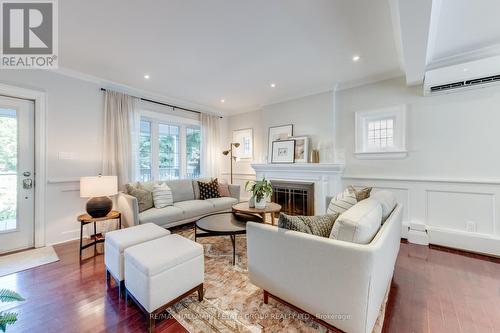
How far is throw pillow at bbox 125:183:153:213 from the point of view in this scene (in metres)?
3.21

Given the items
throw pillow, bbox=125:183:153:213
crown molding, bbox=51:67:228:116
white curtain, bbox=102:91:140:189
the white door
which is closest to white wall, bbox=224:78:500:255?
crown molding, bbox=51:67:228:116

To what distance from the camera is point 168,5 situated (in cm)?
186

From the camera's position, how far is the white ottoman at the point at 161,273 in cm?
149

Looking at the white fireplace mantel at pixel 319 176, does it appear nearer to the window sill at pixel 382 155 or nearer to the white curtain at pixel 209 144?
the window sill at pixel 382 155

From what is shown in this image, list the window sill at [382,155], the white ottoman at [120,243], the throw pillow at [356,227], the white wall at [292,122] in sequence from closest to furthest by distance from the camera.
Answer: the throw pillow at [356,227], the white ottoman at [120,243], the window sill at [382,155], the white wall at [292,122]

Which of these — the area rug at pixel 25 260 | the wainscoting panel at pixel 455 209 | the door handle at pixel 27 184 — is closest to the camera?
the area rug at pixel 25 260

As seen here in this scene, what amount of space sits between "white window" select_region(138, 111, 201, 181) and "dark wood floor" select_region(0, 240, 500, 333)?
2072 millimetres

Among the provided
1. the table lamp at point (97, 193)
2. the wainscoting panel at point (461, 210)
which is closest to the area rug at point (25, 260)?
the table lamp at point (97, 193)

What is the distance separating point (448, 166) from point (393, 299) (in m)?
2.26

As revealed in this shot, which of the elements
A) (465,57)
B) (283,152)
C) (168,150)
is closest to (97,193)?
(168,150)

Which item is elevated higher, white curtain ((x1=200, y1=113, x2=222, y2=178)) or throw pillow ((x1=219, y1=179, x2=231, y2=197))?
white curtain ((x1=200, y1=113, x2=222, y2=178))

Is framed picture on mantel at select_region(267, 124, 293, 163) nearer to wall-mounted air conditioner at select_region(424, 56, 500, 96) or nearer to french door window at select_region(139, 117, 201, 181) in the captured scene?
french door window at select_region(139, 117, 201, 181)

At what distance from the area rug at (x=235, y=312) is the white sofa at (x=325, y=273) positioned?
172 mm

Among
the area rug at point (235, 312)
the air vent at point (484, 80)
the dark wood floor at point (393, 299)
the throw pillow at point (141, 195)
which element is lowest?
the dark wood floor at point (393, 299)
